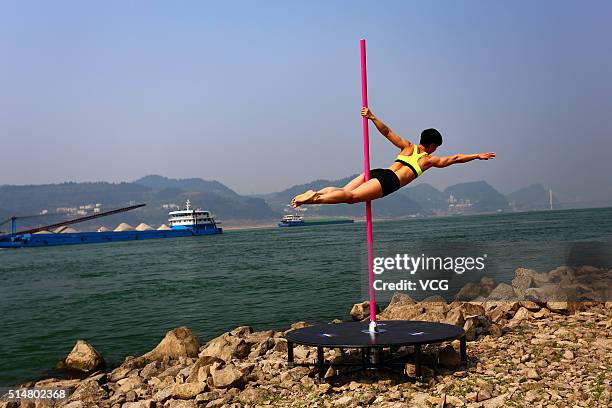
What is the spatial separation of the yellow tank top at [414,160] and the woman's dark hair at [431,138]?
0.14 meters

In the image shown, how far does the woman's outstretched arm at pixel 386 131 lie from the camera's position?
8.54 metres

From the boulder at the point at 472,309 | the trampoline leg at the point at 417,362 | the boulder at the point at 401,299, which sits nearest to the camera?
the trampoline leg at the point at 417,362

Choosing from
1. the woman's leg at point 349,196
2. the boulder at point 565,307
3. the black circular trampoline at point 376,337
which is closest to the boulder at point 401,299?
the boulder at point 565,307

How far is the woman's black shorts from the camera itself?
8227 millimetres

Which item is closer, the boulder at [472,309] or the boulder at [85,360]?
the boulder at [472,309]

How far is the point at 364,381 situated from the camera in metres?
8.20

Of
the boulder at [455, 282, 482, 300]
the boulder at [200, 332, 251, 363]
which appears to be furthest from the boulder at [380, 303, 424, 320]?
the boulder at [200, 332, 251, 363]

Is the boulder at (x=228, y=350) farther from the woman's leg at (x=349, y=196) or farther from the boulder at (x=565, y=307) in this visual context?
the boulder at (x=565, y=307)

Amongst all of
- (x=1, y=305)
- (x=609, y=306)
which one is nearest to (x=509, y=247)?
(x=609, y=306)

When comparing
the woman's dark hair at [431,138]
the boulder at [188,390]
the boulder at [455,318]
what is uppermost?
the woman's dark hair at [431,138]

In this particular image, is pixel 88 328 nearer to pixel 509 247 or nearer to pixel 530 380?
pixel 509 247

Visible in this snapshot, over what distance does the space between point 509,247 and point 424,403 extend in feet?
33.5

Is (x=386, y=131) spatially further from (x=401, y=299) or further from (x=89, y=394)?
(x=401, y=299)

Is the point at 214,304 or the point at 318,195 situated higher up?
the point at 318,195
